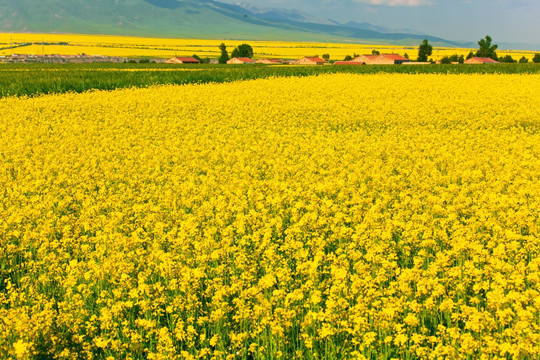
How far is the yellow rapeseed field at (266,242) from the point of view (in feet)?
16.0

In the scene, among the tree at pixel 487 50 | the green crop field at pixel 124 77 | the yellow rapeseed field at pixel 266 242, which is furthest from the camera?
the tree at pixel 487 50

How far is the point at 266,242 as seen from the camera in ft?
22.1

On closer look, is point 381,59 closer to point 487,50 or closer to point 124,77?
point 487,50

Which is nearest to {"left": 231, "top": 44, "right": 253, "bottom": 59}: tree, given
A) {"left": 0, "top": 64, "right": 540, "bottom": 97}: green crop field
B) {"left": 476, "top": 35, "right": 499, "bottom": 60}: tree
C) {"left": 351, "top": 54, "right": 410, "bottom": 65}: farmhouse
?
{"left": 351, "top": 54, "right": 410, "bottom": 65}: farmhouse

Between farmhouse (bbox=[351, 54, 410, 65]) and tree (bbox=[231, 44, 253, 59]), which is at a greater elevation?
tree (bbox=[231, 44, 253, 59])

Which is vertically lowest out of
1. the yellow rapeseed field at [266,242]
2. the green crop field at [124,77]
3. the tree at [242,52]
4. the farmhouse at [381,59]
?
the yellow rapeseed field at [266,242]

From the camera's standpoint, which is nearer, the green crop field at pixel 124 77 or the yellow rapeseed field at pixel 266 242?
the yellow rapeseed field at pixel 266 242

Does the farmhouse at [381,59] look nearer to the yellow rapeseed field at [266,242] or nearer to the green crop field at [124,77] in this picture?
the green crop field at [124,77]

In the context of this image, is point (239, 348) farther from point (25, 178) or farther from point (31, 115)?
point (31, 115)

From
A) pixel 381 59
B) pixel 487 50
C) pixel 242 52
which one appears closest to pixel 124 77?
pixel 242 52

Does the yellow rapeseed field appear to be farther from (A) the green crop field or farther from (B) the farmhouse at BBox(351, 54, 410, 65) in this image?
(B) the farmhouse at BBox(351, 54, 410, 65)

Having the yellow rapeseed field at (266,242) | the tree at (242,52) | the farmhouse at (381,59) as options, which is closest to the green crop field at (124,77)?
the yellow rapeseed field at (266,242)

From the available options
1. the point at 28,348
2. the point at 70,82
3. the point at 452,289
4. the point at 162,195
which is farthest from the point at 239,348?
the point at 70,82

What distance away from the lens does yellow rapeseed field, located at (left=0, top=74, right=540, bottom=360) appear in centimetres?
489
